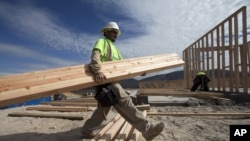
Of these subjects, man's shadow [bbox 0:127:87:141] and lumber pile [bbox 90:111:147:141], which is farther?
man's shadow [bbox 0:127:87:141]

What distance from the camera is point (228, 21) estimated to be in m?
10.8

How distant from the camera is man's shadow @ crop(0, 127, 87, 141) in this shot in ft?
13.5

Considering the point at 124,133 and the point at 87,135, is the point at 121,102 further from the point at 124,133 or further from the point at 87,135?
the point at 87,135

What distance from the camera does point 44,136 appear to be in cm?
432

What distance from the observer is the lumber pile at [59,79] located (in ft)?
9.59

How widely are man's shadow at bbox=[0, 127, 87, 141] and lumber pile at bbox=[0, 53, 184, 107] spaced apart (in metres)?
1.07

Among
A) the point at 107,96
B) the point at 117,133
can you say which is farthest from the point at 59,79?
the point at 117,133

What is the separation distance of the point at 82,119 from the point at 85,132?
1.74 meters

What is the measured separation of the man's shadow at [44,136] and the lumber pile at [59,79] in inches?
42.3

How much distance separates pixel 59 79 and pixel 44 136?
1422 millimetres

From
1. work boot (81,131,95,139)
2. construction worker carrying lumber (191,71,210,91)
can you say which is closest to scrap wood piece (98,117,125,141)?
work boot (81,131,95,139)

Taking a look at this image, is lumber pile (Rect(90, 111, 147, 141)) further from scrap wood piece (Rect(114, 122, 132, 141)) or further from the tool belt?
the tool belt

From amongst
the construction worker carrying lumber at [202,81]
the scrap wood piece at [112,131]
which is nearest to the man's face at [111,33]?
the scrap wood piece at [112,131]

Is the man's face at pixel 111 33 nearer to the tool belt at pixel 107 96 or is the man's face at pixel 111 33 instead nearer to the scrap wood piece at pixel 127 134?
the tool belt at pixel 107 96
